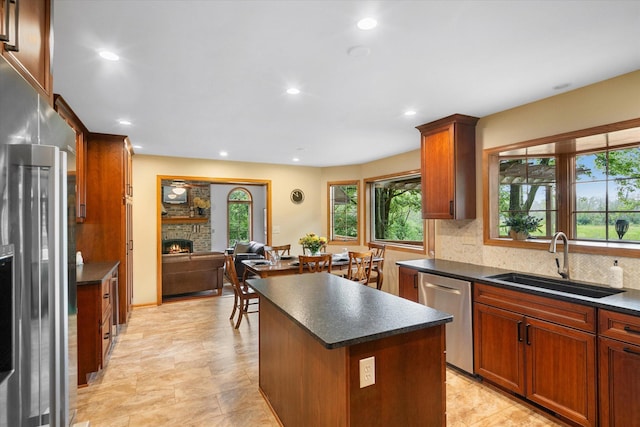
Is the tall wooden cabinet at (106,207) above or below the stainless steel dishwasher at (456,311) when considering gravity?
above

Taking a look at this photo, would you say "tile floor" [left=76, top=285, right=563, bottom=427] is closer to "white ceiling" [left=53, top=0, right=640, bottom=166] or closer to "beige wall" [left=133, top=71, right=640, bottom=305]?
"beige wall" [left=133, top=71, right=640, bottom=305]

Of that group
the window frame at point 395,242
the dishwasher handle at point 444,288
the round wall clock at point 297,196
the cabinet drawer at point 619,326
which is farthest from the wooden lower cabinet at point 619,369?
the round wall clock at point 297,196

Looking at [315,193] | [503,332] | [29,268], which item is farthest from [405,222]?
[29,268]

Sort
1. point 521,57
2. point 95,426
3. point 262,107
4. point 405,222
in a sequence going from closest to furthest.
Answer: point 521,57, point 95,426, point 262,107, point 405,222

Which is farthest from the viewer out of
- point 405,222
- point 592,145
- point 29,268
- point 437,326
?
point 405,222

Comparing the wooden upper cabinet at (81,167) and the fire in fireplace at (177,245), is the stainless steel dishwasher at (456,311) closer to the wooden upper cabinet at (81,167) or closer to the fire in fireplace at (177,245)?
the wooden upper cabinet at (81,167)

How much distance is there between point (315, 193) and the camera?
273 inches

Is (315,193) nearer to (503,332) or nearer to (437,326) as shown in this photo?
(503,332)

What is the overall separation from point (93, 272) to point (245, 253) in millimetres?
4051

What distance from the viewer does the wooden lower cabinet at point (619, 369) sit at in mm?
1921

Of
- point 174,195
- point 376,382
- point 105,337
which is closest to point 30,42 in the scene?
point 376,382

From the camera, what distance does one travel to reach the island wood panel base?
153cm

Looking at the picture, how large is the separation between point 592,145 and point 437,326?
2.39 m

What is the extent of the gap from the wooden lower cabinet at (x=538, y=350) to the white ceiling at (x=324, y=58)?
66.0 inches
